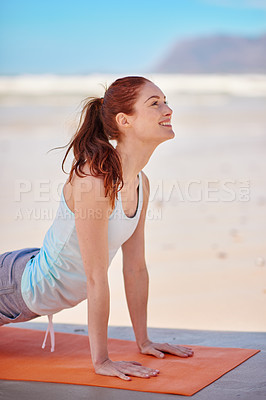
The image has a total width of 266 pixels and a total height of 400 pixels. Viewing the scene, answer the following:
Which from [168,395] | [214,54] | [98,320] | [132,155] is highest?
[214,54]

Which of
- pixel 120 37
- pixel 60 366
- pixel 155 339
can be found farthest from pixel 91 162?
pixel 120 37

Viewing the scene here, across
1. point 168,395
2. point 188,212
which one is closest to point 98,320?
point 168,395

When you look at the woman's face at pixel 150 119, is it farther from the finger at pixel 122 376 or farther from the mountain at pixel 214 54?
the mountain at pixel 214 54

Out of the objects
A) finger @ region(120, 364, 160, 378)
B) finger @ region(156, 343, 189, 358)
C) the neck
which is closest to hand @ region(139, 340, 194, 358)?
finger @ region(156, 343, 189, 358)

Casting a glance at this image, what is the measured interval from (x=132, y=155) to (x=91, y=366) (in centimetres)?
86

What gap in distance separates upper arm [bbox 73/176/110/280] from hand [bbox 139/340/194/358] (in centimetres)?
47

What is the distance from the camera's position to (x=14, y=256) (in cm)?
269

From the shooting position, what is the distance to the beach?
359cm

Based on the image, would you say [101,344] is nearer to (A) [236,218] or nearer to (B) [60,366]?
(B) [60,366]

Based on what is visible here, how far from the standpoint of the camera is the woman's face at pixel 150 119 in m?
2.47

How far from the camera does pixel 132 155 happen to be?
98.8 inches

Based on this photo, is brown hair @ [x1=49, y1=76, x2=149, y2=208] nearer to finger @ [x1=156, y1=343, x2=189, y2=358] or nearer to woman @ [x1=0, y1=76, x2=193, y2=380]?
woman @ [x1=0, y1=76, x2=193, y2=380]

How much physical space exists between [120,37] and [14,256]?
3453 cm

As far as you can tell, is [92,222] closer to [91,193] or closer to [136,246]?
[91,193]
